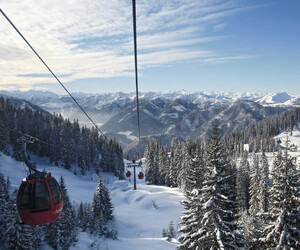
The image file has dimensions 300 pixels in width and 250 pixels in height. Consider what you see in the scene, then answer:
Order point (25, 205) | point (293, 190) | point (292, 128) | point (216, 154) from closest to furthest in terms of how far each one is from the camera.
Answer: point (25, 205) < point (293, 190) < point (216, 154) < point (292, 128)

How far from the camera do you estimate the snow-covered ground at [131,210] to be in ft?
118

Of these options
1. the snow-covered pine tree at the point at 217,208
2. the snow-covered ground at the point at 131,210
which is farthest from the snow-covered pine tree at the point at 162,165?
the snow-covered pine tree at the point at 217,208

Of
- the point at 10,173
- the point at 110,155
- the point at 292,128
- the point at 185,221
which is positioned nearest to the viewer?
the point at 185,221

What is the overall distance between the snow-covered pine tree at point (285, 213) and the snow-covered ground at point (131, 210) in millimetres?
23848

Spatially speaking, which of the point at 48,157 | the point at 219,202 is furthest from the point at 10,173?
the point at 219,202

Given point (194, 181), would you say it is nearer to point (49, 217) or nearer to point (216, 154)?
point (216, 154)

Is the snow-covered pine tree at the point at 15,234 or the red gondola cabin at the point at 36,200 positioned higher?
the red gondola cabin at the point at 36,200

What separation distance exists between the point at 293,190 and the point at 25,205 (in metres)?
15.6

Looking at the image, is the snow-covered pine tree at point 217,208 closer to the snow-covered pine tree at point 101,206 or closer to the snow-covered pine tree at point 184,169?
the snow-covered pine tree at point 101,206

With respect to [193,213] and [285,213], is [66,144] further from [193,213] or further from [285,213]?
[285,213]

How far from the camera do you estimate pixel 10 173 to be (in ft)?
193

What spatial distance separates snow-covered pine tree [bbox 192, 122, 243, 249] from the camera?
1467 centimetres

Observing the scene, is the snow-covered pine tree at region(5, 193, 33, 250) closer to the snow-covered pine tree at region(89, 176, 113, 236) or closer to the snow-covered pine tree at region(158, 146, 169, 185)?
the snow-covered pine tree at region(89, 176, 113, 236)

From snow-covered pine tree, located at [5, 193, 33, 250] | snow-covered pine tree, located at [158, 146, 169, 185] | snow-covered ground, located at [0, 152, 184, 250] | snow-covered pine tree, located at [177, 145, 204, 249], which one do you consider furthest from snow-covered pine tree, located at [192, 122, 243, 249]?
snow-covered pine tree, located at [158, 146, 169, 185]
